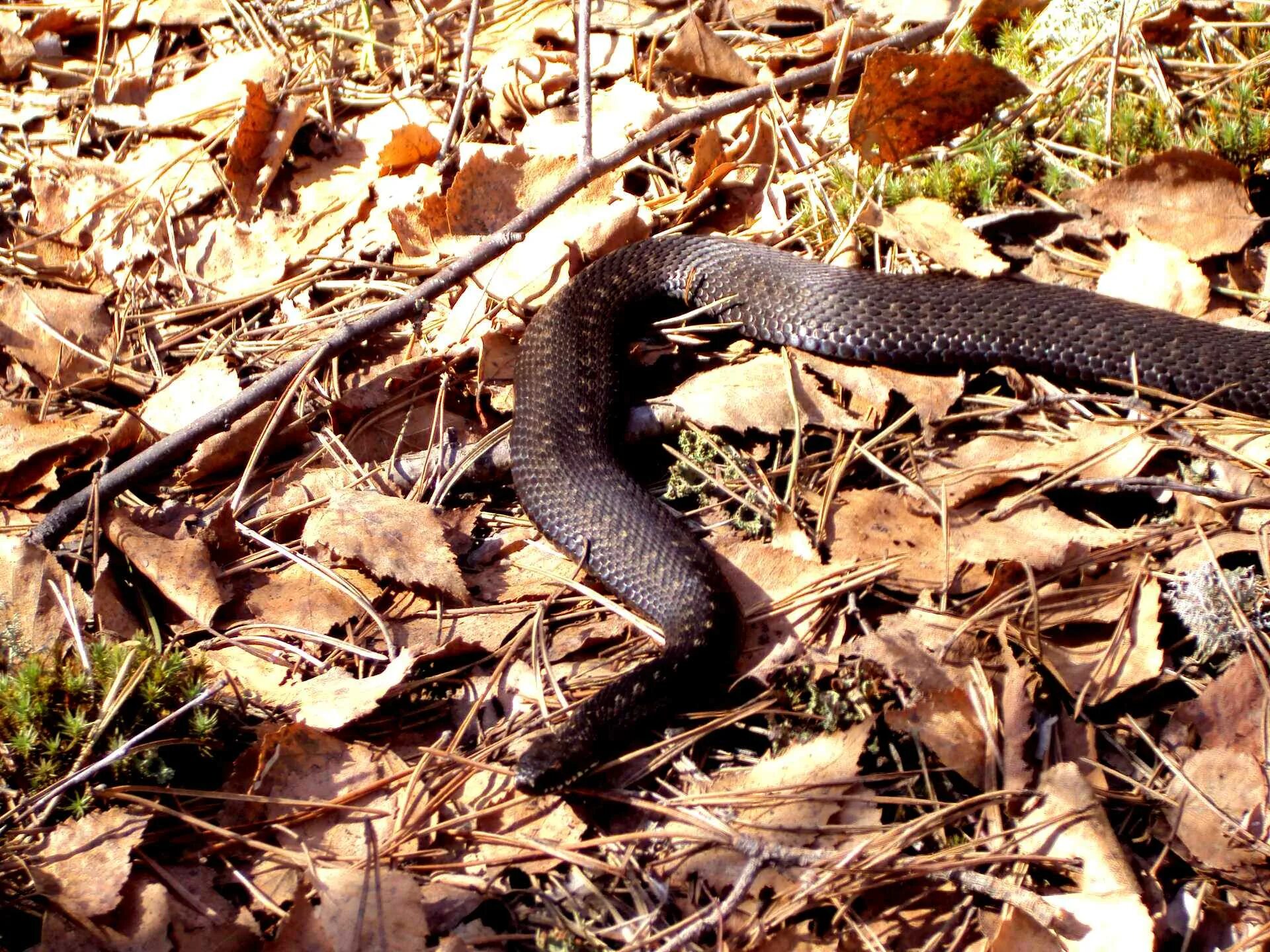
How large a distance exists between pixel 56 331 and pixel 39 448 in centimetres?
94

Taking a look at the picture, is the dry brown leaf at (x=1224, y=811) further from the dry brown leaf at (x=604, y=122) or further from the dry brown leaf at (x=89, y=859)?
the dry brown leaf at (x=604, y=122)

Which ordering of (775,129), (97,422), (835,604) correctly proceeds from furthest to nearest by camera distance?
1. (775,129)
2. (97,422)
3. (835,604)

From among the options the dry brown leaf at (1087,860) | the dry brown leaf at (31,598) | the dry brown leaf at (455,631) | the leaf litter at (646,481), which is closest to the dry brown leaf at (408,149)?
the leaf litter at (646,481)

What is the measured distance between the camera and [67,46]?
252 inches

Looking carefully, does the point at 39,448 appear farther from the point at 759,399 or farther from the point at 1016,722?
the point at 1016,722

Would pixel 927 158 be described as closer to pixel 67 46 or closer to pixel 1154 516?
pixel 1154 516

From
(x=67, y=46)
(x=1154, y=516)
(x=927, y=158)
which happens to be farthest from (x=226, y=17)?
(x=1154, y=516)

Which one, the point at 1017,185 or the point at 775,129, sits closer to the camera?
the point at 1017,185

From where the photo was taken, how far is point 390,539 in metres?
3.78

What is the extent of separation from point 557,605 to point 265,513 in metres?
1.36

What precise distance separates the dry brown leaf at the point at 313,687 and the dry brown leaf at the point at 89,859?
1.76ft

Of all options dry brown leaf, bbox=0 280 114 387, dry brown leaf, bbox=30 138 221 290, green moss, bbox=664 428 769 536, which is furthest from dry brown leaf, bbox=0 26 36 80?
green moss, bbox=664 428 769 536

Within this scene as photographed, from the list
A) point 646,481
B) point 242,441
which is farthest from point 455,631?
point 242,441

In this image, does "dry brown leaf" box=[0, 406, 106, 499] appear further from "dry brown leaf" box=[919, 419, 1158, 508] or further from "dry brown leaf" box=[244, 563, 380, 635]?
"dry brown leaf" box=[919, 419, 1158, 508]
